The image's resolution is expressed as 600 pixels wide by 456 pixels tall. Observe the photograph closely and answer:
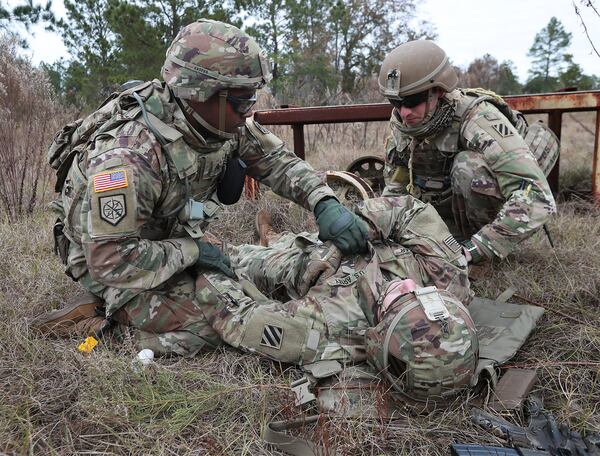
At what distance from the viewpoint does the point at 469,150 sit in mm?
3562

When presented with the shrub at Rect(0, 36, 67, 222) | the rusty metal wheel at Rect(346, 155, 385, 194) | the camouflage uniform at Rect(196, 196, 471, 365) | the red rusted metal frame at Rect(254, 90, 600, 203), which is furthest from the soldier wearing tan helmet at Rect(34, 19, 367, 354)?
the shrub at Rect(0, 36, 67, 222)

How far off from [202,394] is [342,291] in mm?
849

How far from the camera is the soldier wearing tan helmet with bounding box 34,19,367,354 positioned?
259 centimetres

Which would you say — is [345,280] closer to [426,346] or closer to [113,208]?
[426,346]

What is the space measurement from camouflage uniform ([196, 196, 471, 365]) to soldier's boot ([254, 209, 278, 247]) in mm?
780

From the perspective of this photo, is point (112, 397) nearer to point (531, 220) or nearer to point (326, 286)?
point (326, 286)

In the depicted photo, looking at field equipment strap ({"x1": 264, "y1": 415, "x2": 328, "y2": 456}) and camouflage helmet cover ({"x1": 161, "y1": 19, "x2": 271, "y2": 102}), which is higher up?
camouflage helmet cover ({"x1": 161, "y1": 19, "x2": 271, "y2": 102})

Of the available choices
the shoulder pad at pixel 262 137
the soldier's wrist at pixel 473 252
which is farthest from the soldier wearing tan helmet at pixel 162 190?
the soldier's wrist at pixel 473 252

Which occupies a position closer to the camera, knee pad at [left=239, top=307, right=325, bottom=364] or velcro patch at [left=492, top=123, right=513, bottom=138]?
knee pad at [left=239, top=307, right=325, bottom=364]

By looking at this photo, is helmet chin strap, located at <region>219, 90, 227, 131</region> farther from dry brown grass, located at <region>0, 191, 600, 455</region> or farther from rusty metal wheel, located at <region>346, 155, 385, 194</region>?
rusty metal wheel, located at <region>346, 155, 385, 194</region>

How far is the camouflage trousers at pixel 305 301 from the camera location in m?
2.63

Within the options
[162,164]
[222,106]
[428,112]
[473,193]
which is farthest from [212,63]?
[473,193]

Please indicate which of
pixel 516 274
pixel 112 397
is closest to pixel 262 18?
pixel 516 274

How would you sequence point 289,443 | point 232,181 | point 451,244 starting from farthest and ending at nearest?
point 232,181 → point 451,244 → point 289,443
